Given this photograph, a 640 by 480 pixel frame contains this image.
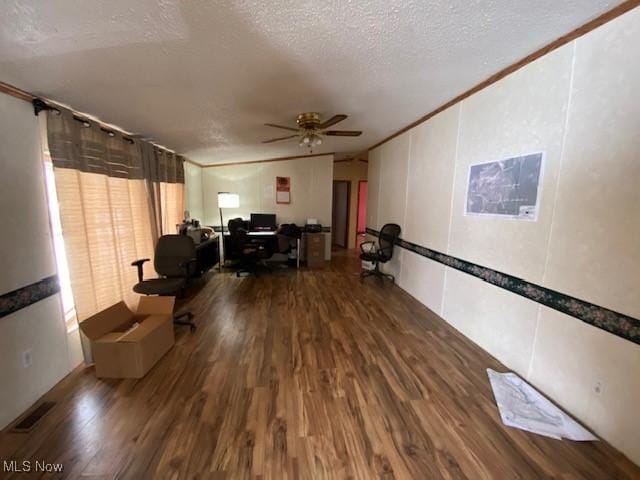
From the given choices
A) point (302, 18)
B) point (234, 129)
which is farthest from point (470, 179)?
point (234, 129)

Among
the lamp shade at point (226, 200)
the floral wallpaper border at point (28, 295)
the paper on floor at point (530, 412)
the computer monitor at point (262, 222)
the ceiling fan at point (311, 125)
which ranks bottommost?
the paper on floor at point (530, 412)

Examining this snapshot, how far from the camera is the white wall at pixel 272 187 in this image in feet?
18.2

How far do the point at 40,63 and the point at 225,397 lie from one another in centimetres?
224

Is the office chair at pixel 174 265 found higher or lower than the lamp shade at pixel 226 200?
lower

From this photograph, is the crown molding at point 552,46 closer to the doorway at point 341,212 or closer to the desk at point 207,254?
the desk at point 207,254

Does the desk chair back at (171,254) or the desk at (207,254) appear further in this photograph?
the desk at (207,254)

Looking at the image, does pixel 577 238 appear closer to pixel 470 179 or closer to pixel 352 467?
pixel 470 179

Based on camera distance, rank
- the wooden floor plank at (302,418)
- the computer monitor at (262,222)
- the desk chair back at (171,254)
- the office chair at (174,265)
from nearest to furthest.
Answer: the wooden floor plank at (302,418), the office chair at (174,265), the desk chair back at (171,254), the computer monitor at (262,222)

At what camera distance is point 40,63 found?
1366 millimetres

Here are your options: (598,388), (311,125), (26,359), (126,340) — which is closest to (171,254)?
(126,340)

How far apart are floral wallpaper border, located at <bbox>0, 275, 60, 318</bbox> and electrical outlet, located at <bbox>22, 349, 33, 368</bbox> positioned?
299mm

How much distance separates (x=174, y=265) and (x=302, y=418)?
2198mm

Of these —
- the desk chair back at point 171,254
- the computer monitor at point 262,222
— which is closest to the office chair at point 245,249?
the computer monitor at point 262,222

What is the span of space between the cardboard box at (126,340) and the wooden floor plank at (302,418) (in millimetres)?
80
